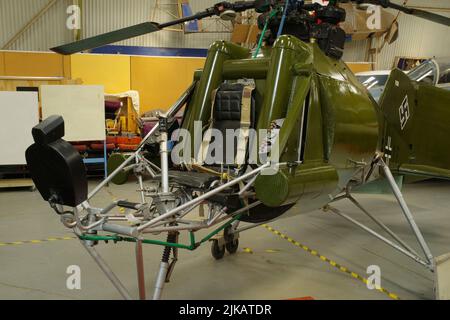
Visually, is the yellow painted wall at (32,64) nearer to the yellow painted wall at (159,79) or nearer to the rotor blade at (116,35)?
the yellow painted wall at (159,79)

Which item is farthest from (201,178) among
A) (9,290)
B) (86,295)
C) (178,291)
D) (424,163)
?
(424,163)

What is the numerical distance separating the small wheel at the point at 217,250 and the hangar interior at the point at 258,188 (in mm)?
11

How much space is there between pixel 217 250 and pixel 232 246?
24 centimetres

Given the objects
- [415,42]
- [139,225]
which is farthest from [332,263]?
[415,42]

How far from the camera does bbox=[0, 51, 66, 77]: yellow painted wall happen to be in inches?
380

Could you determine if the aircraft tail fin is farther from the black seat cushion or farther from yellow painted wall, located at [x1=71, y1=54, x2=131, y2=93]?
yellow painted wall, located at [x1=71, y1=54, x2=131, y2=93]

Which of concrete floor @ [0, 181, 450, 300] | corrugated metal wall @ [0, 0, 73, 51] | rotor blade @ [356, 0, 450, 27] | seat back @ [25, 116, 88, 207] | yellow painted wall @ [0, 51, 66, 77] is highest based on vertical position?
corrugated metal wall @ [0, 0, 73, 51]

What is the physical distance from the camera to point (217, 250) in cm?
397

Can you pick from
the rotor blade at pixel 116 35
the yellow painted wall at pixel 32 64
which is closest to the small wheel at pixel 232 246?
the rotor blade at pixel 116 35

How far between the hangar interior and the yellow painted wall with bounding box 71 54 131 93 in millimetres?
3090

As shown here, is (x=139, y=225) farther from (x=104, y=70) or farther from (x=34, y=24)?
(x=34, y=24)

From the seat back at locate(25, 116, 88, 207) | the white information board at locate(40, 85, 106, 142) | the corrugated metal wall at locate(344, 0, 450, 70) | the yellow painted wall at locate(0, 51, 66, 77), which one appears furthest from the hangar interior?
the corrugated metal wall at locate(344, 0, 450, 70)

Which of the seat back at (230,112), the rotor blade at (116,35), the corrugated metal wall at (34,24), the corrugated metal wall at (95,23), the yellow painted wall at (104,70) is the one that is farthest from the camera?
the corrugated metal wall at (95,23)

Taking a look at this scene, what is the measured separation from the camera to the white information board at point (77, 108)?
24.7ft
